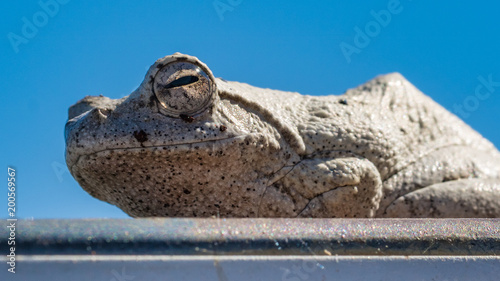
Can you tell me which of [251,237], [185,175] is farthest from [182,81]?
[251,237]

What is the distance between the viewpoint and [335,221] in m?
2.22

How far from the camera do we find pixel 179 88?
3.44 metres

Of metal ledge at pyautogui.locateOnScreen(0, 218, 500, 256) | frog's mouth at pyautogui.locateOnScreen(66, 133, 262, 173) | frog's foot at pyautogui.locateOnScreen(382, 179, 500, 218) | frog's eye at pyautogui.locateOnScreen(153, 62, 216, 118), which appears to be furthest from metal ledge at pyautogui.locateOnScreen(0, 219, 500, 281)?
frog's foot at pyautogui.locateOnScreen(382, 179, 500, 218)

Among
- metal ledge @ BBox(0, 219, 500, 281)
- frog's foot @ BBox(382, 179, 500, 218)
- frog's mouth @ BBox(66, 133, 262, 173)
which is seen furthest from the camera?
frog's foot @ BBox(382, 179, 500, 218)

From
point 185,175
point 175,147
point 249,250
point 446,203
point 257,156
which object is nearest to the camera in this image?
point 249,250

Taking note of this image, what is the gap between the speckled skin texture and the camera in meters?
3.42

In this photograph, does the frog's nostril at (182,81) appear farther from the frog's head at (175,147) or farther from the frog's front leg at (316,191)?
the frog's front leg at (316,191)

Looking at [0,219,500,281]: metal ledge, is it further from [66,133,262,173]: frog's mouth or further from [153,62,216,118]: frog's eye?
[153,62,216,118]: frog's eye

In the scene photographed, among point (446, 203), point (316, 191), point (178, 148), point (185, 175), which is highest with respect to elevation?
point (178, 148)

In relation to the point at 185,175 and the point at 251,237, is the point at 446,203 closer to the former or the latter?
the point at 185,175

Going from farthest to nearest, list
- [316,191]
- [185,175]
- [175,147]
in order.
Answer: [316,191], [185,175], [175,147]

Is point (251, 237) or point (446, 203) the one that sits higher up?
point (251, 237)

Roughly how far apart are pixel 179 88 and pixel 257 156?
29.5 inches

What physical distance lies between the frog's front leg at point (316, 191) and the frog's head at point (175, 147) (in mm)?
132
